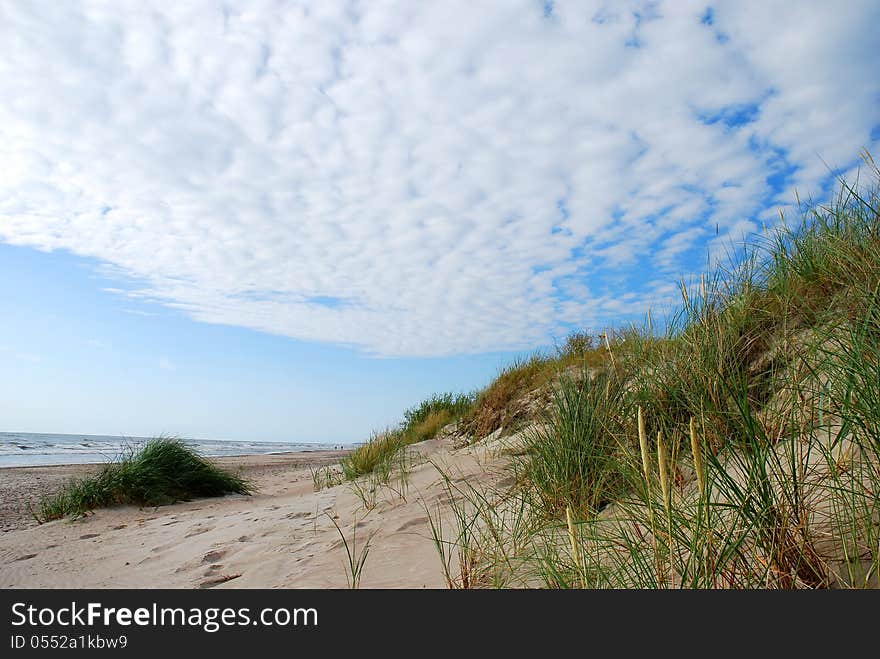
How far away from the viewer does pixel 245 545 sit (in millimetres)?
4648

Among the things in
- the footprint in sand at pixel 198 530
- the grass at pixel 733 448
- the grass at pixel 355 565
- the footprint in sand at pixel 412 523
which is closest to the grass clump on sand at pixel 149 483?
the footprint in sand at pixel 198 530

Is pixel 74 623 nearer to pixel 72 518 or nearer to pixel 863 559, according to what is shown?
pixel 863 559

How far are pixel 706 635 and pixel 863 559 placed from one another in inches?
29.6

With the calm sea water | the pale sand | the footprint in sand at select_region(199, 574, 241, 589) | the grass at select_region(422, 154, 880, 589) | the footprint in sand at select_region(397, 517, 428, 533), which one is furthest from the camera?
the calm sea water

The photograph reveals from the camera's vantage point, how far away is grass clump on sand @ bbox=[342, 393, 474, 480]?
8.30 meters

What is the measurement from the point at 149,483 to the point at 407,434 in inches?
227

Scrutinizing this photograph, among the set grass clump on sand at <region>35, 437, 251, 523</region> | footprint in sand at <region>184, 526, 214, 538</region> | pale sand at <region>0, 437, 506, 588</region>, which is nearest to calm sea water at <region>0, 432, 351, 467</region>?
grass clump on sand at <region>35, 437, 251, 523</region>

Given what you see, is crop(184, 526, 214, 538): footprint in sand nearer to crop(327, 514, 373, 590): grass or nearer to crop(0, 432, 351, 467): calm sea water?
crop(327, 514, 373, 590): grass

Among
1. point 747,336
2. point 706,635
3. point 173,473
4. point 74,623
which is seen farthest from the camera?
point 173,473

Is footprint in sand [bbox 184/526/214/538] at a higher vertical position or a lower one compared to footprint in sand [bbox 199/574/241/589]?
lower

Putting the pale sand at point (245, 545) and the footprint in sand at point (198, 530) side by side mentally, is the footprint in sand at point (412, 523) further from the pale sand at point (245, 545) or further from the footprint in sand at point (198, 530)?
the footprint in sand at point (198, 530)

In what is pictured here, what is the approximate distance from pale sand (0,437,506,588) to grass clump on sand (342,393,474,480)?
0.89m

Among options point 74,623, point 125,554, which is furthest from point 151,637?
point 125,554

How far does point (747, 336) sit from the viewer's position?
409cm
